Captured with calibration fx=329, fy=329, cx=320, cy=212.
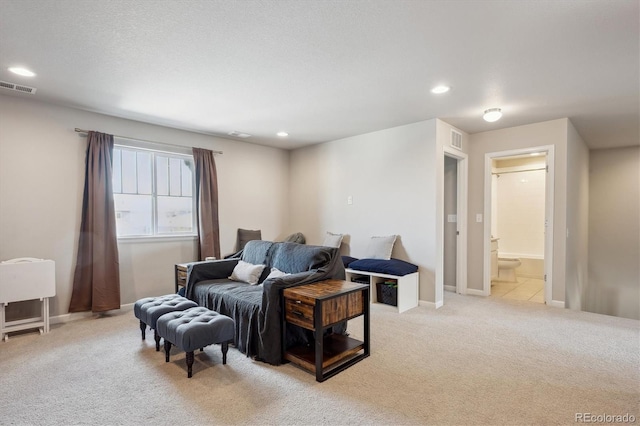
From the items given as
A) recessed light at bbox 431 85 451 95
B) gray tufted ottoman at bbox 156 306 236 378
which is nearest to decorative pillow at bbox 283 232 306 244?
gray tufted ottoman at bbox 156 306 236 378

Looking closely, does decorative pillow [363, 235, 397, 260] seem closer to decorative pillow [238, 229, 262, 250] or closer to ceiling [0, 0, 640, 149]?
ceiling [0, 0, 640, 149]

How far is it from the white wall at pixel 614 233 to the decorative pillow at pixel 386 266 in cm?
410

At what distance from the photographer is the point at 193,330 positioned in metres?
2.42

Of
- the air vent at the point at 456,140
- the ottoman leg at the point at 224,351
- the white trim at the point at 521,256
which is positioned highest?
the air vent at the point at 456,140

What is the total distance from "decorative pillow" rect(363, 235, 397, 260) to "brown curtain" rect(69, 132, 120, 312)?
3335 millimetres

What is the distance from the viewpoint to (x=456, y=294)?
5.08m

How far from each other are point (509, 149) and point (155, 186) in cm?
512

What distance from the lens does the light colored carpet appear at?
2.02m

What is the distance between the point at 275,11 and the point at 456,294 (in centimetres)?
461

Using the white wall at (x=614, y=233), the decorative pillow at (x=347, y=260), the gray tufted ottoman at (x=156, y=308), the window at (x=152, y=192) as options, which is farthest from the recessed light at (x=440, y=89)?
the white wall at (x=614, y=233)

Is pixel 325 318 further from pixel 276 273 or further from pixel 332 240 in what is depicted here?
pixel 332 240

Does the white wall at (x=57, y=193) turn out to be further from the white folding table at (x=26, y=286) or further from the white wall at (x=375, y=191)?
the white wall at (x=375, y=191)

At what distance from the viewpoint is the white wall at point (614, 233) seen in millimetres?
6047

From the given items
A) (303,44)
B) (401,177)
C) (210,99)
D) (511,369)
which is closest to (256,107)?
(210,99)
